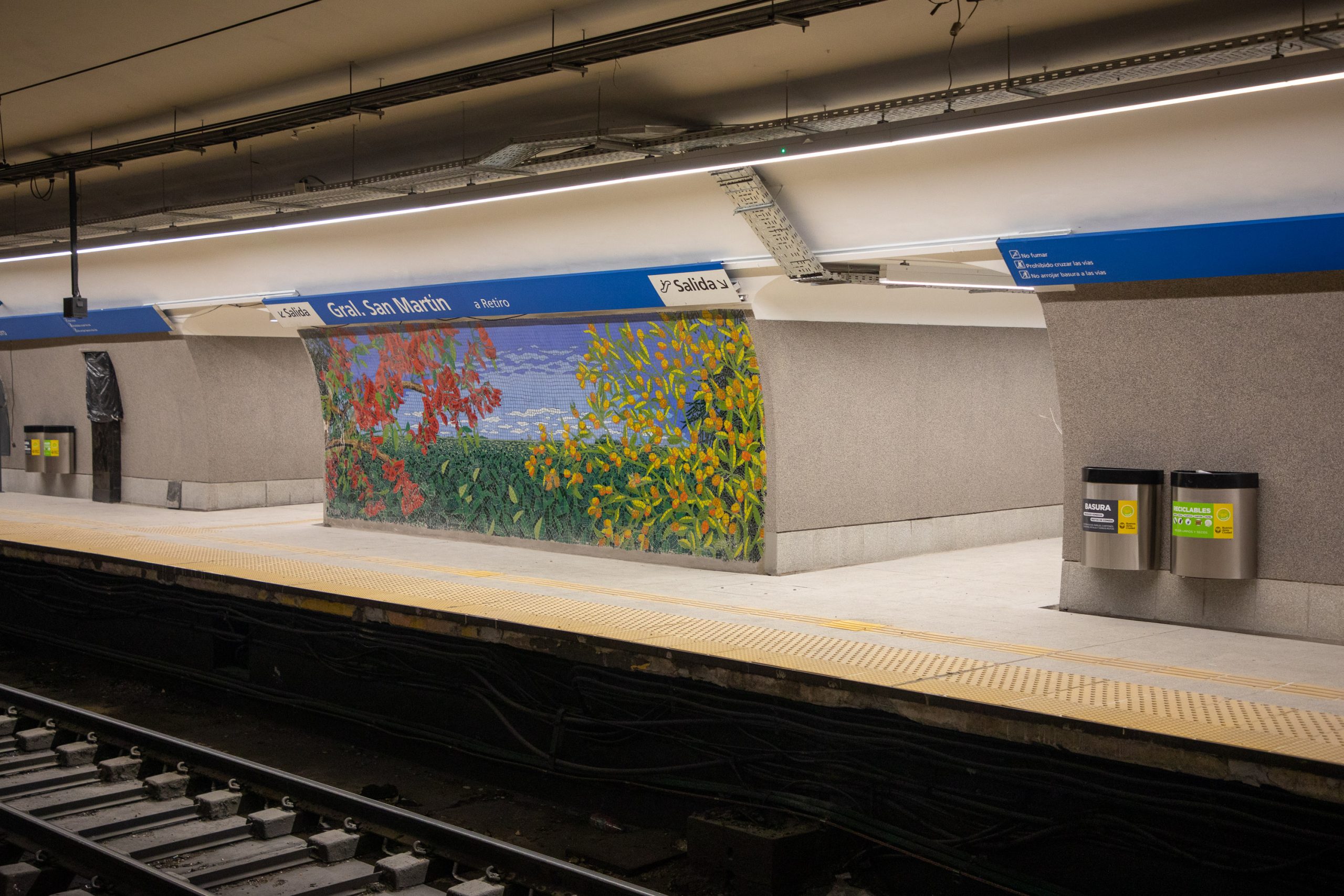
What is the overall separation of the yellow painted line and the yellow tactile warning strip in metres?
0.02

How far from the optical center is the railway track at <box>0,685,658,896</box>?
15.8 feet

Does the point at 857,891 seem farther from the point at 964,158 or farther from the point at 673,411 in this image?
the point at 673,411

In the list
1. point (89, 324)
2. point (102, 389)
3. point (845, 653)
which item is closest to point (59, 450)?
point (102, 389)

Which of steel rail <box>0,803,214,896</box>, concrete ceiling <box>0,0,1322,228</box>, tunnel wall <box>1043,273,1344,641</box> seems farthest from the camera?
tunnel wall <box>1043,273,1344,641</box>

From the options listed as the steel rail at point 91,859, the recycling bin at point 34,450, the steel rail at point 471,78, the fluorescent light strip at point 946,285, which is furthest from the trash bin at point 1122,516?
the recycling bin at point 34,450

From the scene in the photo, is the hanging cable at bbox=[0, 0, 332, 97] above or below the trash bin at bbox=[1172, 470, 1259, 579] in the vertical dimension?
above

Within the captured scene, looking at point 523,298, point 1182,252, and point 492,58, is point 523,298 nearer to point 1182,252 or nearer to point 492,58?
point 492,58

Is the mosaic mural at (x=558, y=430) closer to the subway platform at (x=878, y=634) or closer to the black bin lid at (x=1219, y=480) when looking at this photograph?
the subway platform at (x=878, y=634)

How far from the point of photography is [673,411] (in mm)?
9594

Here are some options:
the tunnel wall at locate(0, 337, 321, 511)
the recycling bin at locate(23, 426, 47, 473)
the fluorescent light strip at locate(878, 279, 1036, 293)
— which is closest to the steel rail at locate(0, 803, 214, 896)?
the fluorescent light strip at locate(878, 279, 1036, 293)

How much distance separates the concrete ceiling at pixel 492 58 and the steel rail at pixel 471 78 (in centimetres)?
13

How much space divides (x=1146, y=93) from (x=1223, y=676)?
2.63m

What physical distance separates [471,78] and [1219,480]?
4.67 metres

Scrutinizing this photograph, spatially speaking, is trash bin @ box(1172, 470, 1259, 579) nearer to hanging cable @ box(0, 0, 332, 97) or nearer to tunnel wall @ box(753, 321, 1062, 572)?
tunnel wall @ box(753, 321, 1062, 572)
